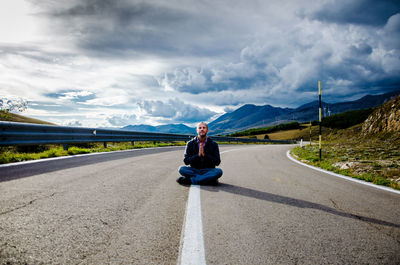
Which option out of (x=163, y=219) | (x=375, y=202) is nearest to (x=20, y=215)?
(x=163, y=219)

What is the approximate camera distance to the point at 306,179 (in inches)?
252

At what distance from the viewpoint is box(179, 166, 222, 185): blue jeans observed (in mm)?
5230

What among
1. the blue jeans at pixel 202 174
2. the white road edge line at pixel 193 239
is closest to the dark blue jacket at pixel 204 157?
the blue jeans at pixel 202 174

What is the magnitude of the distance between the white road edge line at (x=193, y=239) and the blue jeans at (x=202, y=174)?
60.2 inches

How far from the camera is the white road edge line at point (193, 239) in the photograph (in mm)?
2016

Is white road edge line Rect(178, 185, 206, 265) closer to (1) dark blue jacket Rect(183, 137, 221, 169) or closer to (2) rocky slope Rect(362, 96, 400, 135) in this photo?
(1) dark blue jacket Rect(183, 137, 221, 169)

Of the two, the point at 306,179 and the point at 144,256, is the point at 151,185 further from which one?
the point at 306,179

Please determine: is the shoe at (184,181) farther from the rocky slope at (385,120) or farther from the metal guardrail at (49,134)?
the rocky slope at (385,120)

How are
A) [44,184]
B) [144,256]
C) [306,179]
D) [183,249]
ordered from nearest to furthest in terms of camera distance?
[144,256]
[183,249]
[44,184]
[306,179]

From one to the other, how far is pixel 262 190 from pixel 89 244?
3476 mm

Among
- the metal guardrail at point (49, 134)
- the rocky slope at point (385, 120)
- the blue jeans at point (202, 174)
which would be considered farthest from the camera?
the rocky slope at point (385, 120)

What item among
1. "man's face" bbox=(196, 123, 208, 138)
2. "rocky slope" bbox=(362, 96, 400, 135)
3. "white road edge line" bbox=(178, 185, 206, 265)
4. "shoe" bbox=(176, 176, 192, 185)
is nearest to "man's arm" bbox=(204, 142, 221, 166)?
"man's face" bbox=(196, 123, 208, 138)

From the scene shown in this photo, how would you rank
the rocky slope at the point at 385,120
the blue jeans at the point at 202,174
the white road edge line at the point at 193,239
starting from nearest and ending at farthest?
the white road edge line at the point at 193,239
the blue jeans at the point at 202,174
the rocky slope at the point at 385,120

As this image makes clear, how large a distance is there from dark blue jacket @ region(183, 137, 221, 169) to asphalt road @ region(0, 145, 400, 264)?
69cm
